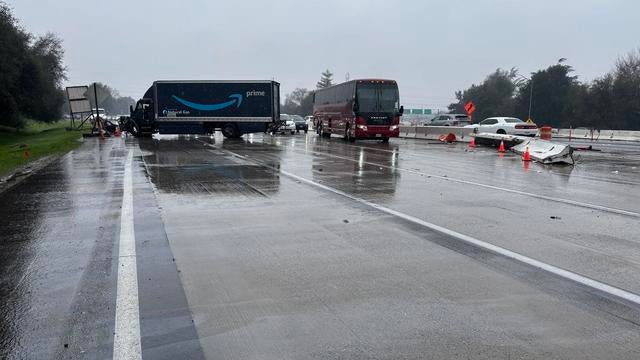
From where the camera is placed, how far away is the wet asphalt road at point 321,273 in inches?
157

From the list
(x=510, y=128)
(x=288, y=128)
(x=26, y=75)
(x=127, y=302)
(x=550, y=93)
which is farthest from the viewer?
(x=550, y=93)

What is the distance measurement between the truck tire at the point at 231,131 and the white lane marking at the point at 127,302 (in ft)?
89.0

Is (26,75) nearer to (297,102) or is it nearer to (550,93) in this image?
(550,93)

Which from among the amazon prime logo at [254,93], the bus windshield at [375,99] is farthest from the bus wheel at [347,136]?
the amazon prime logo at [254,93]

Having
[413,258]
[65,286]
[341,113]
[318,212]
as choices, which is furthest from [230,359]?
[341,113]

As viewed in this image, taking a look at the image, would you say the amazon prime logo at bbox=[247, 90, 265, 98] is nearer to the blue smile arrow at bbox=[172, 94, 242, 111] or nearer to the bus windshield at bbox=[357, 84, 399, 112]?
the blue smile arrow at bbox=[172, 94, 242, 111]

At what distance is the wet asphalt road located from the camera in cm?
398

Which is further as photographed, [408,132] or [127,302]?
[408,132]

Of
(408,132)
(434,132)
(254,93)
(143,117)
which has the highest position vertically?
(254,93)

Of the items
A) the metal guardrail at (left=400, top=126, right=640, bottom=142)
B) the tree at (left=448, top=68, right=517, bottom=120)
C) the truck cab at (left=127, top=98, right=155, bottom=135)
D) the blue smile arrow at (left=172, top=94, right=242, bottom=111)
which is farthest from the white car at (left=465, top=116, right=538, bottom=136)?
the tree at (left=448, top=68, right=517, bottom=120)

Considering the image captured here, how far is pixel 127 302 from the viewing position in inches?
185

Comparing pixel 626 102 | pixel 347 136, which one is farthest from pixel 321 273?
pixel 626 102

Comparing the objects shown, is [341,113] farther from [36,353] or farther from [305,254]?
[36,353]

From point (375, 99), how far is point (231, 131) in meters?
9.57
